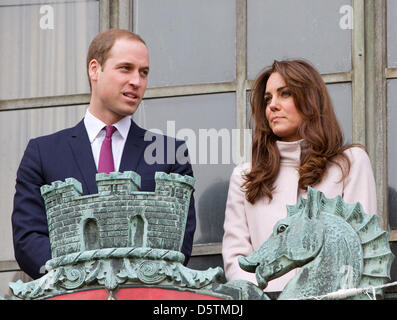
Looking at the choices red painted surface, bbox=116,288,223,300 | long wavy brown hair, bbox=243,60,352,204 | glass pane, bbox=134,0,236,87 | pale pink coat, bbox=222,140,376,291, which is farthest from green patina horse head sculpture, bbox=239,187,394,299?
glass pane, bbox=134,0,236,87

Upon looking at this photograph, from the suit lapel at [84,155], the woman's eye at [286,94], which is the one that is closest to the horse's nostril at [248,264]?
the suit lapel at [84,155]

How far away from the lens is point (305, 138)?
9.23 meters

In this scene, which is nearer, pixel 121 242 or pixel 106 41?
pixel 121 242

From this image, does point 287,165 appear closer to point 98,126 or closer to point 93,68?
point 98,126

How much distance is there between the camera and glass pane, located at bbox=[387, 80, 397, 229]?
32.7 feet

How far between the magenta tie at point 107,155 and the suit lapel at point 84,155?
0.05 m

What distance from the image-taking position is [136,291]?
799 centimetres

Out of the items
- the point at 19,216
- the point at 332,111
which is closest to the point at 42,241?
the point at 19,216

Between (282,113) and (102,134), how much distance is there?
1077mm

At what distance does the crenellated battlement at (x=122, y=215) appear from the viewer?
817cm

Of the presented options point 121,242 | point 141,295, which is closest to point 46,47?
point 121,242

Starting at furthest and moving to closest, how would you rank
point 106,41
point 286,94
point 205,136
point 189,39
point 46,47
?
point 46,47, point 189,39, point 205,136, point 106,41, point 286,94

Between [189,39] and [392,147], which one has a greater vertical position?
[189,39]

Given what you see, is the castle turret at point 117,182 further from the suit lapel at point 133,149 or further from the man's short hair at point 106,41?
the man's short hair at point 106,41
